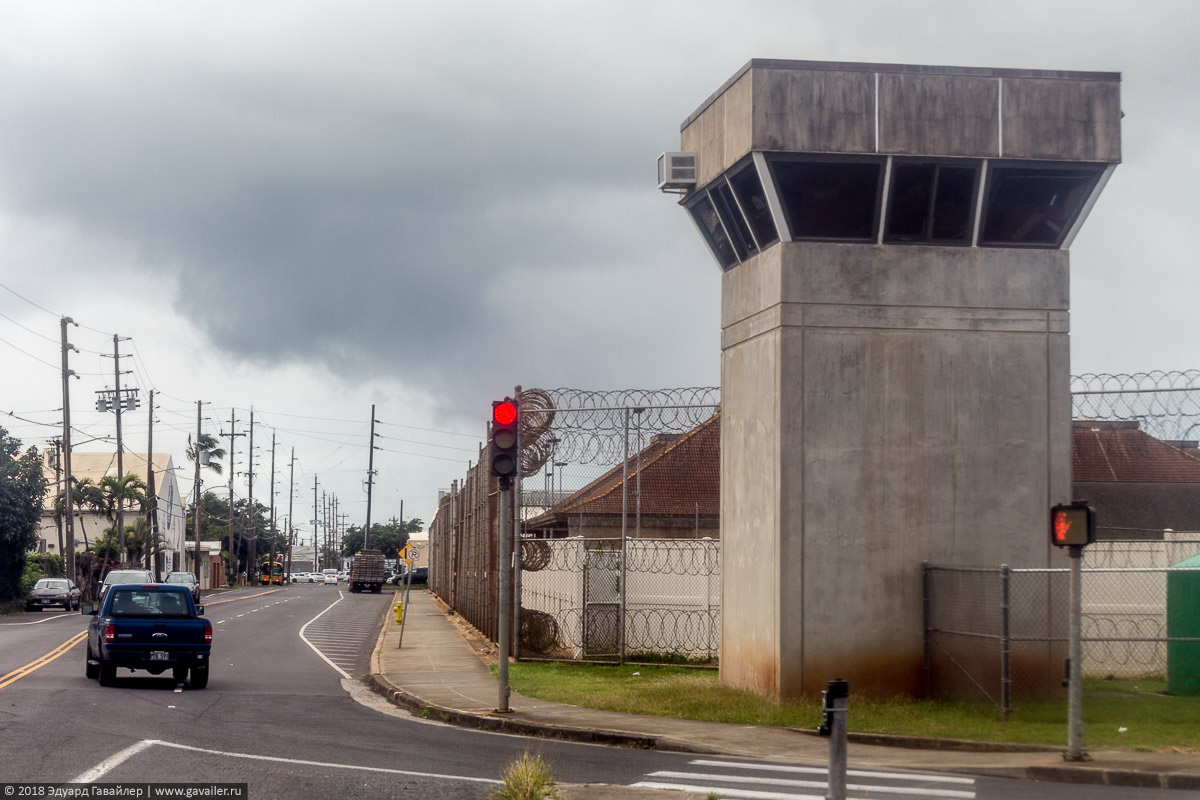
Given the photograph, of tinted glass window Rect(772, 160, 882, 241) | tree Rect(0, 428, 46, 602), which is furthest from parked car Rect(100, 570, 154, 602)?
tinted glass window Rect(772, 160, 882, 241)

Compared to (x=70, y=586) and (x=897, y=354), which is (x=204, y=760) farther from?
(x=70, y=586)

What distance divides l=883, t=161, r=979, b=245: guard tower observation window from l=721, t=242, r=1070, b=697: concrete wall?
23cm

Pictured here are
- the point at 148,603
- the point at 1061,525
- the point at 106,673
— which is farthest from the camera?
the point at 148,603

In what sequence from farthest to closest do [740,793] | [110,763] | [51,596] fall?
[51,596] < [110,763] < [740,793]

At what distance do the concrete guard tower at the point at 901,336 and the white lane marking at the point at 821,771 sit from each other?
3525mm

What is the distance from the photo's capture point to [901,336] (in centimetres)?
1644

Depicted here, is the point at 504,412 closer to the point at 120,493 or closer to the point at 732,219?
the point at 732,219

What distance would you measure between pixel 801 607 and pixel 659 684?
356 centimetres

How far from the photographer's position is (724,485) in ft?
60.5

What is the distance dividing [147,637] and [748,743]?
10.5 meters

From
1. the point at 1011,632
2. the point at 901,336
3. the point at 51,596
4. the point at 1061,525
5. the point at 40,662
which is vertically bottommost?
the point at 51,596

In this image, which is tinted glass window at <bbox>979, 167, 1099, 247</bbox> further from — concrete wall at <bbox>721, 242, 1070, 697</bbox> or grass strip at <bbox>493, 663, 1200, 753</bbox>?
grass strip at <bbox>493, 663, 1200, 753</bbox>

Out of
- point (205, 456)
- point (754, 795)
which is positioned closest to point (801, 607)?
point (754, 795)

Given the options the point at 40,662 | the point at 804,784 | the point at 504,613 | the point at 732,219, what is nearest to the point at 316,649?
the point at 40,662
